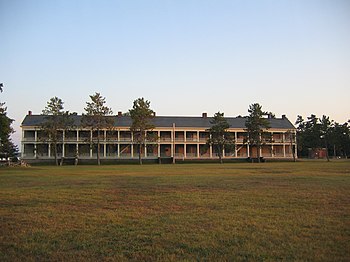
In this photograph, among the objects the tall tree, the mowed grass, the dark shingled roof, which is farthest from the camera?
the dark shingled roof

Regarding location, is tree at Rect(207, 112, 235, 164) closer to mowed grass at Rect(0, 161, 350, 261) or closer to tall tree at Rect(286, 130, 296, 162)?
tall tree at Rect(286, 130, 296, 162)

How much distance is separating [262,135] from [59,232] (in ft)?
212

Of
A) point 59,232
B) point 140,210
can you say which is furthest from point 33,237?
point 140,210

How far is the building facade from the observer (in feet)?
236

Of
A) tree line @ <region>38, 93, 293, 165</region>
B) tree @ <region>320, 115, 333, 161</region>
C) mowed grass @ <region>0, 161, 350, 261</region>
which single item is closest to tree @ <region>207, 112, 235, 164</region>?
tree line @ <region>38, 93, 293, 165</region>

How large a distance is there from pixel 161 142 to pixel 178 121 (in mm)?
6980

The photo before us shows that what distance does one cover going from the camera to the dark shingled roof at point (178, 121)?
2974 inches

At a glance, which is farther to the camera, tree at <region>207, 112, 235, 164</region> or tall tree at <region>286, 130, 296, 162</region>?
tall tree at <region>286, 130, 296, 162</region>

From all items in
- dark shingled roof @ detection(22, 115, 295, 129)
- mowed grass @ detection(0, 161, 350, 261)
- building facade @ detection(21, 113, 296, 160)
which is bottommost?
mowed grass @ detection(0, 161, 350, 261)

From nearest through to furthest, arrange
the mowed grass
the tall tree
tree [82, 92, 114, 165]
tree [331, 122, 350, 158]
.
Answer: the mowed grass
tree [82, 92, 114, 165]
the tall tree
tree [331, 122, 350, 158]

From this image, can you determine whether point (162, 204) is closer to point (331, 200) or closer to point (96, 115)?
point (331, 200)

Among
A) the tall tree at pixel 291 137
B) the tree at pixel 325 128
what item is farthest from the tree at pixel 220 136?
the tree at pixel 325 128

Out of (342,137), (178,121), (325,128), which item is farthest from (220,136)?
(342,137)

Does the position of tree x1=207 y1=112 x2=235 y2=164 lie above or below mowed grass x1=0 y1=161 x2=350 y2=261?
above
